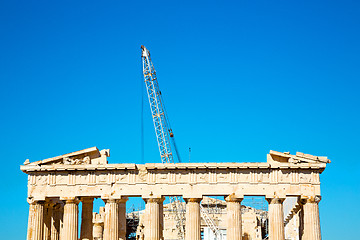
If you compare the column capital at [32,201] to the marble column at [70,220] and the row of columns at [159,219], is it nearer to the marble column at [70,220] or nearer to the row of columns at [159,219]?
the row of columns at [159,219]

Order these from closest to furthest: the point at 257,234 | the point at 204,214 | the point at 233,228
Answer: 1. the point at 233,228
2. the point at 257,234
3. the point at 204,214

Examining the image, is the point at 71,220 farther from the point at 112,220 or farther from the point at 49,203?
the point at 112,220

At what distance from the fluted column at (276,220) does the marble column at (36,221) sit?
16271mm

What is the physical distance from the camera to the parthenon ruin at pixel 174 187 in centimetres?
4459

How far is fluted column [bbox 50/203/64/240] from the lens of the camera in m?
47.5

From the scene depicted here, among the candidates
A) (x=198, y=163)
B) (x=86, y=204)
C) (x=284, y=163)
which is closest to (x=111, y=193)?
(x=86, y=204)

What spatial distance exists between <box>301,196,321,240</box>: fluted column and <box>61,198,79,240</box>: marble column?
16.3 metres

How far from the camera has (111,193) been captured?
45.2 meters

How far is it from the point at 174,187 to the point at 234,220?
4.81 meters

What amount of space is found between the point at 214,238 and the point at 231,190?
2155 cm

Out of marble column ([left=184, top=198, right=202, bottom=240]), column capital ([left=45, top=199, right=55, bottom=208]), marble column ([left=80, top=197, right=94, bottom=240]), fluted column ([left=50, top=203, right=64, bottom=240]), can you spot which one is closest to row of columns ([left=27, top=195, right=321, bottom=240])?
marble column ([left=184, top=198, right=202, bottom=240])

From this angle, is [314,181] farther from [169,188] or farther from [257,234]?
[257,234]

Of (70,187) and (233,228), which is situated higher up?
(70,187)

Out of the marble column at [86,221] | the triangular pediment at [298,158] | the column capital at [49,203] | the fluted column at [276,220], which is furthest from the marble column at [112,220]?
the triangular pediment at [298,158]
